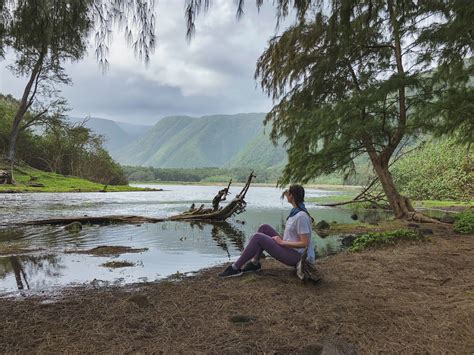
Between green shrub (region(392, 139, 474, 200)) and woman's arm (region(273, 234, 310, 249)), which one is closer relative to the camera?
woman's arm (region(273, 234, 310, 249))

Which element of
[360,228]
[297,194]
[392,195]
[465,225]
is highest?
[297,194]

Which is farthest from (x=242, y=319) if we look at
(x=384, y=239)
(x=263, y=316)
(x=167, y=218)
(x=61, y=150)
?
(x=61, y=150)

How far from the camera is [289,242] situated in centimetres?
583

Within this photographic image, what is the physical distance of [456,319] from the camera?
386 cm

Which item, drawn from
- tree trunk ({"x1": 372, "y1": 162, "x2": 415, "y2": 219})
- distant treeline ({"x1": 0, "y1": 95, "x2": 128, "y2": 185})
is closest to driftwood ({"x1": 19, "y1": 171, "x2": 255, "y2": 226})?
tree trunk ({"x1": 372, "y1": 162, "x2": 415, "y2": 219})

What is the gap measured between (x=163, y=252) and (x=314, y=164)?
7.63 m

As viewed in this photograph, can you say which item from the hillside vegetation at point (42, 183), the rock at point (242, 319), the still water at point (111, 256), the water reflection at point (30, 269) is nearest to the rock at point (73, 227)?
the still water at point (111, 256)

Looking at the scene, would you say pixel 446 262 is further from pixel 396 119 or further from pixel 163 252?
pixel 396 119

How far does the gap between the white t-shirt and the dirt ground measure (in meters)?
0.54

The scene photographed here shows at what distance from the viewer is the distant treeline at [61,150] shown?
58.5 meters

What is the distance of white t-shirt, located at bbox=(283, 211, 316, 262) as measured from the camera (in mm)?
5652

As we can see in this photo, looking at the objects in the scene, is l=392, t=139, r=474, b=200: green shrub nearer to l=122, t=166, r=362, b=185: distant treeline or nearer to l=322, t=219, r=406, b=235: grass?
l=322, t=219, r=406, b=235: grass

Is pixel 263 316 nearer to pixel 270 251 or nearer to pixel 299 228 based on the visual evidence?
pixel 299 228

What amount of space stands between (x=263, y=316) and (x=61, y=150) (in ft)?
236
